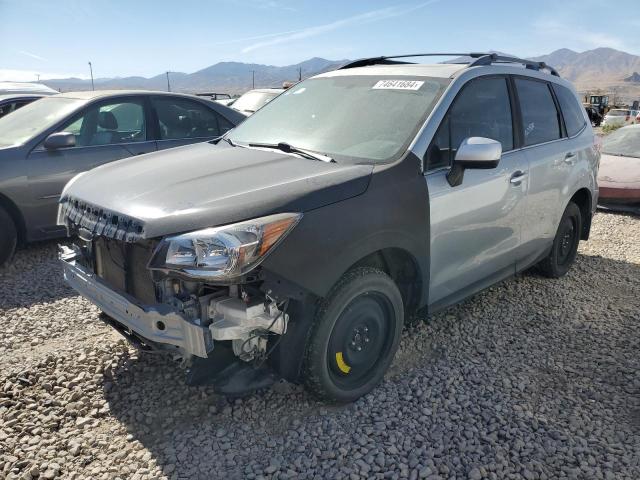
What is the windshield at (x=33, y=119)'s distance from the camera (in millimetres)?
5383

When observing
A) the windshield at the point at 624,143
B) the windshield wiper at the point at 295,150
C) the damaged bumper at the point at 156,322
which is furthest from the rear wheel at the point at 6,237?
the windshield at the point at 624,143

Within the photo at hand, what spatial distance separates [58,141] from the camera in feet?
16.9

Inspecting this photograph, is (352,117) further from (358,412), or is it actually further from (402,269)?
(358,412)

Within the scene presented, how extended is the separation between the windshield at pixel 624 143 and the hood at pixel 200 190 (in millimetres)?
7368

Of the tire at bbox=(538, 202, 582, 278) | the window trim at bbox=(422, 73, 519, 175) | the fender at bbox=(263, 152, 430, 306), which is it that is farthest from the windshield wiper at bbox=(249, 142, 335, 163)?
the tire at bbox=(538, 202, 582, 278)

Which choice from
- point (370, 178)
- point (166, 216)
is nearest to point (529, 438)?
point (370, 178)

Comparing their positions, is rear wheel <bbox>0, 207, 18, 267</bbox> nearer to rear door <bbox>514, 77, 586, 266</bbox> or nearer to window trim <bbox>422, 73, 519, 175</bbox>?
window trim <bbox>422, 73, 519, 175</bbox>

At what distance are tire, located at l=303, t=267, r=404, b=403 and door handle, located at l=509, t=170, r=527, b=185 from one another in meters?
1.38

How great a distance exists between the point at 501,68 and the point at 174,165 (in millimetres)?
2451

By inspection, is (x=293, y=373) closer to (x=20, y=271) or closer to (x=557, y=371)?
(x=557, y=371)

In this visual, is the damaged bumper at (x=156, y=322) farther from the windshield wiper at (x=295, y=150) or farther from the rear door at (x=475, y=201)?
the rear door at (x=475, y=201)

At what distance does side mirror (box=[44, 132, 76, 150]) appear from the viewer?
5152mm

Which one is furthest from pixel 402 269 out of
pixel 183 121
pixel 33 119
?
pixel 33 119

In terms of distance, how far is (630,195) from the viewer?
755cm
